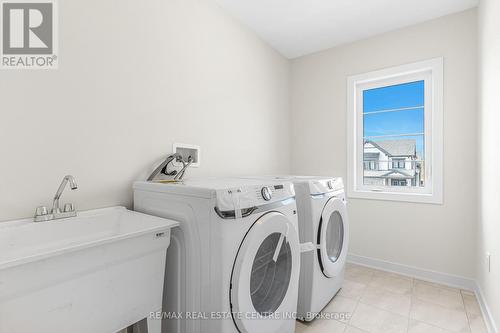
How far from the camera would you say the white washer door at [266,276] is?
1.09 metres

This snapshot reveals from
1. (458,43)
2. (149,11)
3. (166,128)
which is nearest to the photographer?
(149,11)

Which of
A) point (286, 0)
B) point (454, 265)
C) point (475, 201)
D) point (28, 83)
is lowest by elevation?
point (454, 265)

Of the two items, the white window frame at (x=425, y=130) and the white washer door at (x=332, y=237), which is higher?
the white window frame at (x=425, y=130)

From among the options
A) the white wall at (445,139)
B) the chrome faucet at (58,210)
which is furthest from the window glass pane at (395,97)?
the chrome faucet at (58,210)

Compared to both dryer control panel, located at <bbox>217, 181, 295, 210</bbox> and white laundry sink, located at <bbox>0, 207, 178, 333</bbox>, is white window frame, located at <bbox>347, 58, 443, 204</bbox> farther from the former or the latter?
white laundry sink, located at <bbox>0, 207, 178, 333</bbox>

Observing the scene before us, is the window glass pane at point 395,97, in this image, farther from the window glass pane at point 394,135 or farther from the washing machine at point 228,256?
the washing machine at point 228,256

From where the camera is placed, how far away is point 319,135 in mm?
2873

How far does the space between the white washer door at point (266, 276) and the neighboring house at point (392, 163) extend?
1.68 m

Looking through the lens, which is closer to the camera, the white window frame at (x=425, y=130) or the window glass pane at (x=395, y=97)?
the white window frame at (x=425, y=130)

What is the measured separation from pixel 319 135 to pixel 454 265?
5.62ft

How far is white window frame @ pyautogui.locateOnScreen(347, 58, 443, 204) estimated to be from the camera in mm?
2232

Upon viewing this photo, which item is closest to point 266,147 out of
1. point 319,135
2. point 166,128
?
point 319,135

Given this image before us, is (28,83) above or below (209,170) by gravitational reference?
above

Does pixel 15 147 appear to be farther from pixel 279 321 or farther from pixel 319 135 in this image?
pixel 319 135
